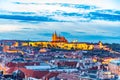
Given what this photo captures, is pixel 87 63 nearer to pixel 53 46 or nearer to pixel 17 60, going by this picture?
pixel 17 60

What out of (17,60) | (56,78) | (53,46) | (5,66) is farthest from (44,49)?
(56,78)

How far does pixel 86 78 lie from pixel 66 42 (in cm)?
1287

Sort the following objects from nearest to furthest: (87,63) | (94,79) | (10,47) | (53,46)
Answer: (94,79)
(87,63)
(10,47)
(53,46)

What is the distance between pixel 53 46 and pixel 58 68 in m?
9.55

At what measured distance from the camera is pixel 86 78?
32.3ft

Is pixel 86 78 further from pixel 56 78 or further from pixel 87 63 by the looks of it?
pixel 87 63

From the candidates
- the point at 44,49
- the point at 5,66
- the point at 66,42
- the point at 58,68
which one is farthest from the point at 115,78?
the point at 66,42

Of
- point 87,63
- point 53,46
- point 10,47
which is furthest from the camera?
point 53,46

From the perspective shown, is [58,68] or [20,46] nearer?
[58,68]

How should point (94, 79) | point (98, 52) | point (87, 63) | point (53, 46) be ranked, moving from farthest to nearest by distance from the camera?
1. point (53, 46)
2. point (98, 52)
3. point (87, 63)
4. point (94, 79)

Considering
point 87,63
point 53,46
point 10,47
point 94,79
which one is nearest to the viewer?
point 94,79

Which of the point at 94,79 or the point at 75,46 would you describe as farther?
the point at 75,46

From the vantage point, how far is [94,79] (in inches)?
379

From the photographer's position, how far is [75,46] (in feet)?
73.5
